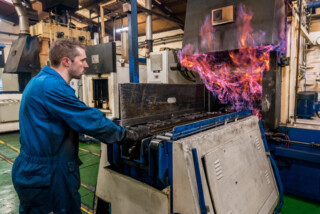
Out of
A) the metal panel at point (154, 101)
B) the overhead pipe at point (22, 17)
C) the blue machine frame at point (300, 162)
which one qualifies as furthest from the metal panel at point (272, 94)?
the overhead pipe at point (22, 17)

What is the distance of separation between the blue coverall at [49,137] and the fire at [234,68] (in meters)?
1.75

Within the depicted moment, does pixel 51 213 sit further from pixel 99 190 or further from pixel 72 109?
pixel 72 109

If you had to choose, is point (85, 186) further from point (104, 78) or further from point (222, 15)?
point (222, 15)

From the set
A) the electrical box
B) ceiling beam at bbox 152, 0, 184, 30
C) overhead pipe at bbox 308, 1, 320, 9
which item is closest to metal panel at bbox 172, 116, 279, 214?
the electrical box

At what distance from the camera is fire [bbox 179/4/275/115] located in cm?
231

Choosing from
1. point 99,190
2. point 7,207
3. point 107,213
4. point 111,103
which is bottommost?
point 7,207

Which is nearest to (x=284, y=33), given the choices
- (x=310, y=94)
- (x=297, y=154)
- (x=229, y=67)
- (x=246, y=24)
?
(x=246, y=24)

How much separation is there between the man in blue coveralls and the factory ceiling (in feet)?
13.4

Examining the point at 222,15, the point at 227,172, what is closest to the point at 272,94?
the point at 222,15

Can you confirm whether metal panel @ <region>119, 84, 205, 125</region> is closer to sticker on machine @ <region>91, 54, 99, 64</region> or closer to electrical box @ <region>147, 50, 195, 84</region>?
electrical box @ <region>147, 50, 195, 84</region>

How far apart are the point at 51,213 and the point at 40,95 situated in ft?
2.27

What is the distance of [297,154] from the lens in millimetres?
2219

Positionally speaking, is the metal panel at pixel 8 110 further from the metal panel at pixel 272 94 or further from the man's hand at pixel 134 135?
the metal panel at pixel 272 94

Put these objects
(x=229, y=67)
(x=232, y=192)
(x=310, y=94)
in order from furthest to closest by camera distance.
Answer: (x=310, y=94) → (x=229, y=67) → (x=232, y=192)
